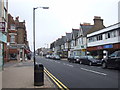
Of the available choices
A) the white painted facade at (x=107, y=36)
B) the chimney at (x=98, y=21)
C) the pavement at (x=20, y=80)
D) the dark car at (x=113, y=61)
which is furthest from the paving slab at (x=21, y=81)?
the chimney at (x=98, y=21)

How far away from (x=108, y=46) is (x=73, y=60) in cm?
721

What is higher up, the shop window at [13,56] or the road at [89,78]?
the shop window at [13,56]

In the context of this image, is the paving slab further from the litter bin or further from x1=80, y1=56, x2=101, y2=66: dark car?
x1=80, y1=56, x2=101, y2=66: dark car

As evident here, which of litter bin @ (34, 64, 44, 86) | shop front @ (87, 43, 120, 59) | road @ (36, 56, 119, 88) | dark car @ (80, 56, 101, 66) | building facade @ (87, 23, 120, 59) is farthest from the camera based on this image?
shop front @ (87, 43, 120, 59)

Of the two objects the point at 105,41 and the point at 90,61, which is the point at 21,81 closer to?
the point at 90,61

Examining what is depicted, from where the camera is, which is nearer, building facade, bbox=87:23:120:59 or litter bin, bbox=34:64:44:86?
litter bin, bbox=34:64:44:86

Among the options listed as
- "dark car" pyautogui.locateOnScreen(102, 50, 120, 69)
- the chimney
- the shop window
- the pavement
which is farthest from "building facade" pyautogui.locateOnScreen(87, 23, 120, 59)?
the pavement

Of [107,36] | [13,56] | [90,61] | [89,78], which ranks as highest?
[107,36]

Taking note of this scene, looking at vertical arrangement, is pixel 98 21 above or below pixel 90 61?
above

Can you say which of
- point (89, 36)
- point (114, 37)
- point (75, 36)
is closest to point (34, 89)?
point (114, 37)

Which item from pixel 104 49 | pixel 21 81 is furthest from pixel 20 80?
pixel 104 49

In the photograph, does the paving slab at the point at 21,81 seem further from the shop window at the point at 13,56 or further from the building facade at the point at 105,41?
the shop window at the point at 13,56

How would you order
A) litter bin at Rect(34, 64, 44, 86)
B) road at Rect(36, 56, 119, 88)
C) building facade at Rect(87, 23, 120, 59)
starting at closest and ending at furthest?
litter bin at Rect(34, 64, 44, 86) → road at Rect(36, 56, 119, 88) → building facade at Rect(87, 23, 120, 59)

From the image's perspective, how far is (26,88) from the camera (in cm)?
866
